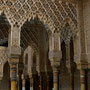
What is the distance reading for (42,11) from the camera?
9.51 m

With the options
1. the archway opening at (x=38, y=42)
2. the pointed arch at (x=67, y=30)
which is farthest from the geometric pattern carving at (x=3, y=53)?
the pointed arch at (x=67, y=30)

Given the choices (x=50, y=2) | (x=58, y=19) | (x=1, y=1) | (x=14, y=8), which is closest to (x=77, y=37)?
(x=58, y=19)

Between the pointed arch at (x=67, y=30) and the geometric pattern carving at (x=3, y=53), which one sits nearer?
the pointed arch at (x=67, y=30)

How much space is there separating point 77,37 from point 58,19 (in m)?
1.29

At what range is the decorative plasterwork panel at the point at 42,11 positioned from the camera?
8883 mm

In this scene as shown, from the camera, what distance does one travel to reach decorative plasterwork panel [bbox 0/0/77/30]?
8.88 meters

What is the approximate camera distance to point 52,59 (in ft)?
31.9

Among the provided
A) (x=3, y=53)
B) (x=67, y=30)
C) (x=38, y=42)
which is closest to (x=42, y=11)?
(x=67, y=30)

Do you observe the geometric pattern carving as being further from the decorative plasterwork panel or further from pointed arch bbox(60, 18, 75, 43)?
the decorative plasterwork panel

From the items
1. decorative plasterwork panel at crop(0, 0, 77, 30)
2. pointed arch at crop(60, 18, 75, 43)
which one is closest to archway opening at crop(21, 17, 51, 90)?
pointed arch at crop(60, 18, 75, 43)


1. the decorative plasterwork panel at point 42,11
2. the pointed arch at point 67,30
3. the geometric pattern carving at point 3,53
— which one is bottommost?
the geometric pattern carving at point 3,53

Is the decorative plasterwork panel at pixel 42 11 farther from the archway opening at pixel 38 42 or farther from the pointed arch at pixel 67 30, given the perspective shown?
the archway opening at pixel 38 42

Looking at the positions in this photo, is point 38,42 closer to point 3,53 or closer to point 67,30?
point 3,53

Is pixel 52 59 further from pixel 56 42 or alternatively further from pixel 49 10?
pixel 49 10
